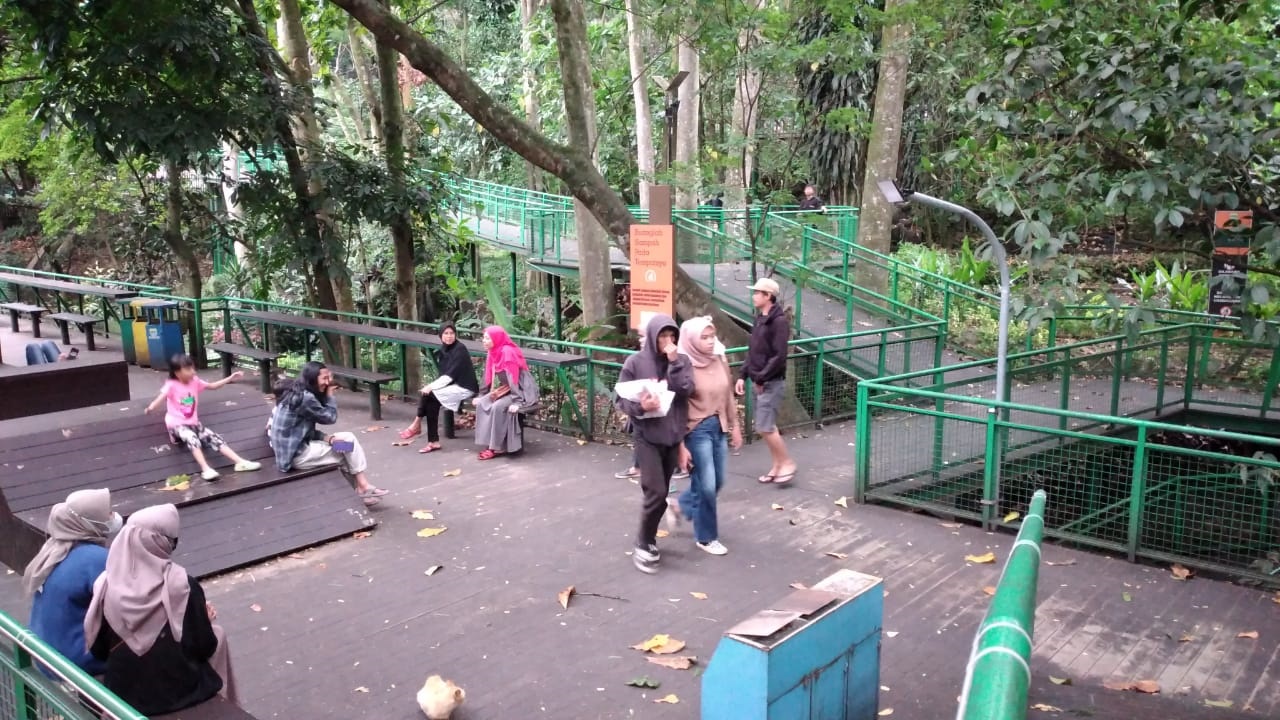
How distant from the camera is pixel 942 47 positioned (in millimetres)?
16109

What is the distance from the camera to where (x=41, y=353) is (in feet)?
41.9

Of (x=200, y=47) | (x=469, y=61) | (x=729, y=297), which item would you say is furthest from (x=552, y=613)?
(x=469, y=61)

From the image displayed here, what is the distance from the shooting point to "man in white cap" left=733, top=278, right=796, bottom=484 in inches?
340

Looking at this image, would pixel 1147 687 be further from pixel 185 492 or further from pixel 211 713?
pixel 185 492

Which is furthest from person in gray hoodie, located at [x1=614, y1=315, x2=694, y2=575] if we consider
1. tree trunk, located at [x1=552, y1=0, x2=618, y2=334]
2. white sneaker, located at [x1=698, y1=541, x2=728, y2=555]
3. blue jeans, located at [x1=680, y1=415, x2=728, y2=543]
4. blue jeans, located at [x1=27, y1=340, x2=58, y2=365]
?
blue jeans, located at [x1=27, y1=340, x2=58, y2=365]

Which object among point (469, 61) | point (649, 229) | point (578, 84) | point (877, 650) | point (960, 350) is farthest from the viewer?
point (469, 61)

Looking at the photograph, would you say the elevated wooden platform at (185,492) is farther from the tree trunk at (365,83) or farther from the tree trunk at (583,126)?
the tree trunk at (365,83)

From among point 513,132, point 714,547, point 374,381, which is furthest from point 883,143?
point 714,547

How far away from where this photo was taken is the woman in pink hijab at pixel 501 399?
384 inches

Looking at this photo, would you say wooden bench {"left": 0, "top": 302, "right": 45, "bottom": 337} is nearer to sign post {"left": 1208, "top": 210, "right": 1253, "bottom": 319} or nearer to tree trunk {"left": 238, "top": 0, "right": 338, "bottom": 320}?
tree trunk {"left": 238, "top": 0, "right": 338, "bottom": 320}

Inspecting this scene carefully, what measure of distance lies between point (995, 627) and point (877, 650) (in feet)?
11.9

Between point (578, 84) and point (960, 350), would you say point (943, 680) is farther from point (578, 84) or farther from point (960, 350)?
point (960, 350)

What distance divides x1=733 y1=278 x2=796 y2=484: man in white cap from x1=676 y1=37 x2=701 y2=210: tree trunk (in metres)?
8.22

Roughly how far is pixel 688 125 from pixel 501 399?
940 centimetres
